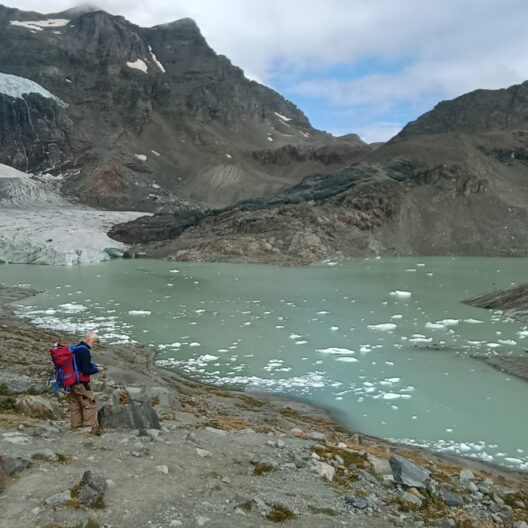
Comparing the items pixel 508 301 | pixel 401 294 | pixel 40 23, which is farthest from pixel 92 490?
pixel 40 23

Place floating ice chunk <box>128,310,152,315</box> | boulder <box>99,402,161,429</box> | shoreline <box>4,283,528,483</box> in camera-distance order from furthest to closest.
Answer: floating ice chunk <box>128,310,152,315</box> < shoreline <box>4,283,528,483</box> < boulder <box>99,402,161,429</box>

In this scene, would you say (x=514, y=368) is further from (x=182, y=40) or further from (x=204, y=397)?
(x=182, y=40)

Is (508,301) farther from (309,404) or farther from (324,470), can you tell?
(324,470)

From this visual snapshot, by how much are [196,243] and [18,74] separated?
351ft

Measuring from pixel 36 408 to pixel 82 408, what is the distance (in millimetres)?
1332

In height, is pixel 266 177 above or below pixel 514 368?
above

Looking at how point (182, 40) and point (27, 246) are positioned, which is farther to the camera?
point (182, 40)

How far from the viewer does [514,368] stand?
1575 cm

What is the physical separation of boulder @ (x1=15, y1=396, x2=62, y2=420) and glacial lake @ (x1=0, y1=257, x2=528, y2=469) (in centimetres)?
671

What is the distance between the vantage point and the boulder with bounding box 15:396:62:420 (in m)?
8.19

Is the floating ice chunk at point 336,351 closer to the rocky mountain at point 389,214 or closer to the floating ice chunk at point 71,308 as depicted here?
the floating ice chunk at point 71,308

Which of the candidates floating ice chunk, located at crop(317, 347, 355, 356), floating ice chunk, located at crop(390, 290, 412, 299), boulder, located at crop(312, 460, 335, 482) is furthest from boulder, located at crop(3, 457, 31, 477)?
A: floating ice chunk, located at crop(390, 290, 412, 299)

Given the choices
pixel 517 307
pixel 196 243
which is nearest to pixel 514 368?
pixel 517 307

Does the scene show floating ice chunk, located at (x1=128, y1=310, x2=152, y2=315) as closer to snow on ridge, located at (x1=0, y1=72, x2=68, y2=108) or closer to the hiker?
the hiker
